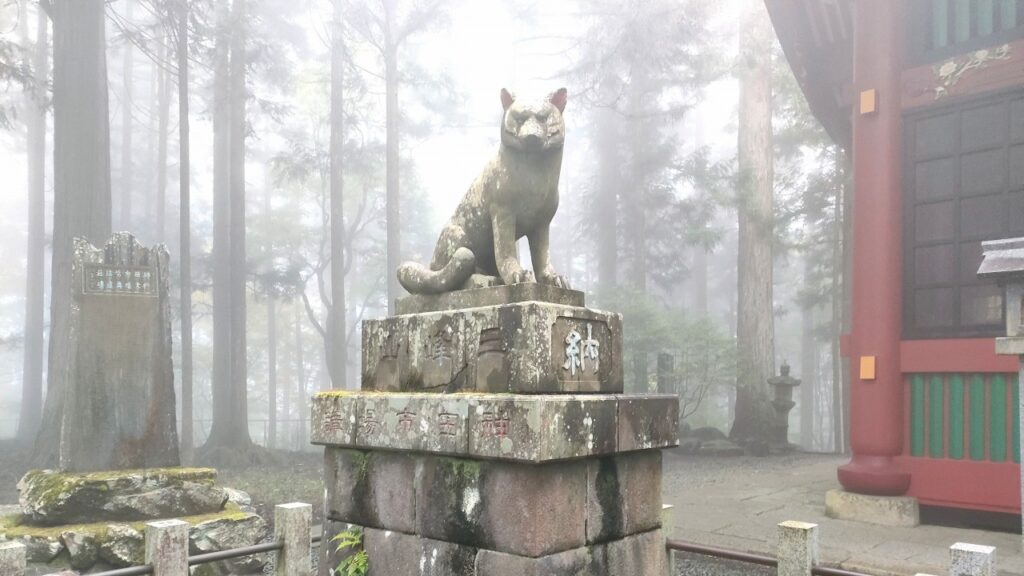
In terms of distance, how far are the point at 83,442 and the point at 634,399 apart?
5.21m

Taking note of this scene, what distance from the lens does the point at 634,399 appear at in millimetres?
4008

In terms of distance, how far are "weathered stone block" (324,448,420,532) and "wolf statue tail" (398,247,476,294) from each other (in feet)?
3.31

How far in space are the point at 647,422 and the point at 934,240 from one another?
5503 millimetres

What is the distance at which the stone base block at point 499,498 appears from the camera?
3.56m

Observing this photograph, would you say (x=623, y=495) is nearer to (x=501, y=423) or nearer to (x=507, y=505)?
(x=507, y=505)

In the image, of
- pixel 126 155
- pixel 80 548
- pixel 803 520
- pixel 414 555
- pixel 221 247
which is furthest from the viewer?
pixel 126 155

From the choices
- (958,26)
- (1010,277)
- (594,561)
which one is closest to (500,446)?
(594,561)

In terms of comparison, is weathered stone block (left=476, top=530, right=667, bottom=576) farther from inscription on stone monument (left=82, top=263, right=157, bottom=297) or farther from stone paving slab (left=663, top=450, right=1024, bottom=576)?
inscription on stone monument (left=82, top=263, right=157, bottom=297)

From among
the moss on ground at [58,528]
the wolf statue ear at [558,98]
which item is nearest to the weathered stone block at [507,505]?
the wolf statue ear at [558,98]

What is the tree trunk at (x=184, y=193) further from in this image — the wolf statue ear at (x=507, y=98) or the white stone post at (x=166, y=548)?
the wolf statue ear at (x=507, y=98)

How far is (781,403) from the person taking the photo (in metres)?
16.5

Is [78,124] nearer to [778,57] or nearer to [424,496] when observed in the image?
[424,496]

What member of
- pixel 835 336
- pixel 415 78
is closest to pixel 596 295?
pixel 835 336

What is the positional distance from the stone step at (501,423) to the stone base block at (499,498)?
0.11m
